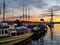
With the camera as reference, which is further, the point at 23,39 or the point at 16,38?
the point at 23,39

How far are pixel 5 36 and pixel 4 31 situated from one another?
5.66ft

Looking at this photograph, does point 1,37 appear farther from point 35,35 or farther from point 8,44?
point 35,35

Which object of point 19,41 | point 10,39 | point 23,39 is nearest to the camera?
point 10,39

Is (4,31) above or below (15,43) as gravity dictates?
above

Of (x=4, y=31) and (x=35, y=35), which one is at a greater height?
(x=4, y=31)

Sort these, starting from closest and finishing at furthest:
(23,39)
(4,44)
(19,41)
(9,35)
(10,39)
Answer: (4,44)
(10,39)
(9,35)
(19,41)
(23,39)

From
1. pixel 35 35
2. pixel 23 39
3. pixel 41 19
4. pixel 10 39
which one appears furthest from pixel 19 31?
pixel 41 19

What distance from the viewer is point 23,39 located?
31.3 metres

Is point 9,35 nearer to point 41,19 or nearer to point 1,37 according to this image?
point 1,37

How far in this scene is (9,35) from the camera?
1058 inches

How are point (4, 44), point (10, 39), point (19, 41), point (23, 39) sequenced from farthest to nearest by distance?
point (23, 39) → point (19, 41) → point (10, 39) → point (4, 44)

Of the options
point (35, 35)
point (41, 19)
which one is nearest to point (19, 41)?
point (35, 35)

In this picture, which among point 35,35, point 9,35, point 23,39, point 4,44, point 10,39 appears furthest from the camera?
point 35,35

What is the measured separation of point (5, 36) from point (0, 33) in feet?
4.75
